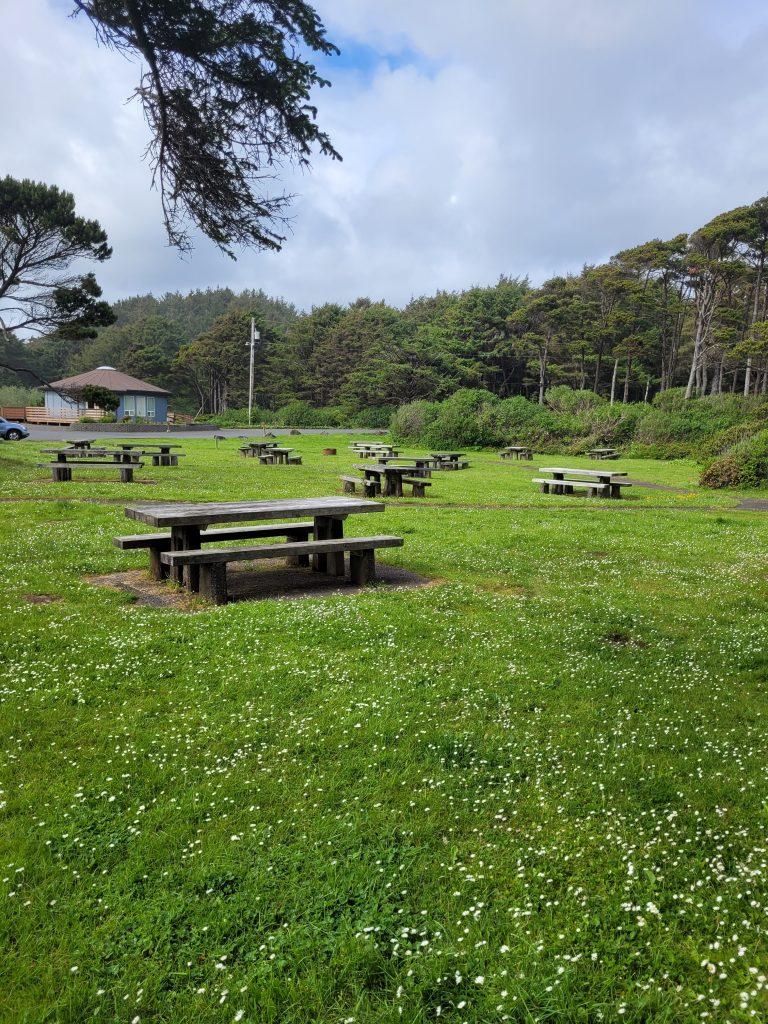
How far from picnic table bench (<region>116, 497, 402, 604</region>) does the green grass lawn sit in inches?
23.2

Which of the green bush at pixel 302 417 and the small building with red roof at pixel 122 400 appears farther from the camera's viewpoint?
the green bush at pixel 302 417

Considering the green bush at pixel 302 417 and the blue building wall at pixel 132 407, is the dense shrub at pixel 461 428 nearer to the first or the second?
the green bush at pixel 302 417

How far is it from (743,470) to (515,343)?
4335 centimetres

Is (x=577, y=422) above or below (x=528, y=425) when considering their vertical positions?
above

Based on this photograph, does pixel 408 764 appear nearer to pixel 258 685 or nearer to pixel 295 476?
pixel 258 685

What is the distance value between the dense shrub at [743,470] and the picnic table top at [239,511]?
1658 cm

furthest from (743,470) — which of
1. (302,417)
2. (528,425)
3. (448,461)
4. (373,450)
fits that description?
(302,417)

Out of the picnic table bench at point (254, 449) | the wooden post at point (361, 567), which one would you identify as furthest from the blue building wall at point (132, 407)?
the wooden post at point (361, 567)

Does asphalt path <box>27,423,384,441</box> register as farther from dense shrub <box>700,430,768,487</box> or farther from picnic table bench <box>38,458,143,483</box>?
dense shrub <box>700,430,768,487</box>

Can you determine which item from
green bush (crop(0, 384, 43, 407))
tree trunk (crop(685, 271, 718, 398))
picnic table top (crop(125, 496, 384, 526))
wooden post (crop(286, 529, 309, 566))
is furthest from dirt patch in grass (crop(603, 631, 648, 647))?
green bush (crop(0, 384, 43, 407))

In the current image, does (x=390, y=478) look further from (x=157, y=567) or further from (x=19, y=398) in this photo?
(x=19, y=398)

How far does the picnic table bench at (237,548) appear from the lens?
6887mm

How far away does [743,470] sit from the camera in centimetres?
2077

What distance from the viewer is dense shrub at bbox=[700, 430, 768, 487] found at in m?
20.7
